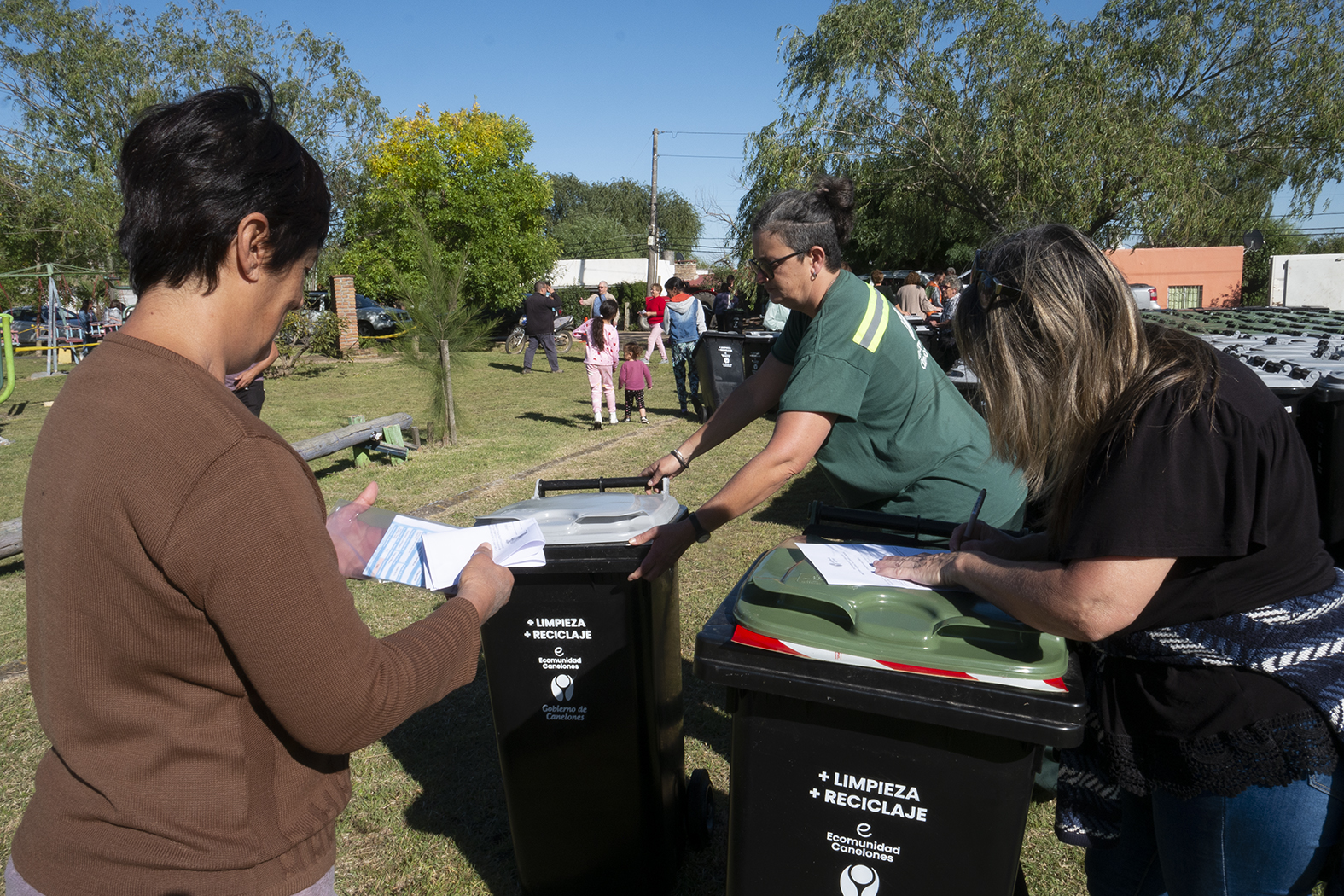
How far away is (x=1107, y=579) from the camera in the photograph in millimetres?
1362

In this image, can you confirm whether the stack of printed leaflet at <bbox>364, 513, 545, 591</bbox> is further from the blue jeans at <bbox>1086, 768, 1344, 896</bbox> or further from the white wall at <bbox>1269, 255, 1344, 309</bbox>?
the white wall at <bbox>1269, 255, 1344, 309</bbox>

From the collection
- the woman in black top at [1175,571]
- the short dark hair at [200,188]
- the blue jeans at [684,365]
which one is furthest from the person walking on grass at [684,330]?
the short dark hair at [200,188]

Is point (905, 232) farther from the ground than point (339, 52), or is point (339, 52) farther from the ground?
point (339, 52)

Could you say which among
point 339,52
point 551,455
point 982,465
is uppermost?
point 339,52

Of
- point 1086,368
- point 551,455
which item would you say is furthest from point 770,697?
point 551,455

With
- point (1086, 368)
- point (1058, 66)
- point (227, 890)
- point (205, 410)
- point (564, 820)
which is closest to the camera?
point (205, 410)

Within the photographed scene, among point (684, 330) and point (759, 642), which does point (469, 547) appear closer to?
point (759, 642)

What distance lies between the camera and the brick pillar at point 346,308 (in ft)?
68.0

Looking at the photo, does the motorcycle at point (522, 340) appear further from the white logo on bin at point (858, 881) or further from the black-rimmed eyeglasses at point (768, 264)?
the white logo on bin at point (858, 881)

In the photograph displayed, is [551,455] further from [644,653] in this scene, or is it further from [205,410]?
[205,410]

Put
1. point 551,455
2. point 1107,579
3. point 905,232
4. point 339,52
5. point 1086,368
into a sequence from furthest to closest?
1. point 339,52
2. point 905,232
3. point 551,455
4. point 1086,368
5. point 1107,579

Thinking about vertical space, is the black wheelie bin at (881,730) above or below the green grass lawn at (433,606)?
above

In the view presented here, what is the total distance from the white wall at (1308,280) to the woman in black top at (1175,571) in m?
29.0

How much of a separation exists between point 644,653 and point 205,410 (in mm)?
1564
